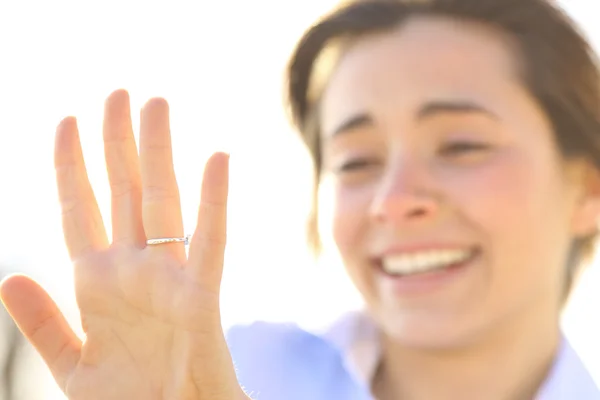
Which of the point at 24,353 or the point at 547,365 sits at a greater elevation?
the point at 547,365

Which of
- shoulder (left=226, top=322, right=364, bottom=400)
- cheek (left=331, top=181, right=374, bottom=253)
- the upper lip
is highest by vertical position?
cheek (left=331, top=181, right=374, bottom=253)

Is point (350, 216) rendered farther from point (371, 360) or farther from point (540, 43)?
point (540, 43)

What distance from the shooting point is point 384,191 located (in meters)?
1.08

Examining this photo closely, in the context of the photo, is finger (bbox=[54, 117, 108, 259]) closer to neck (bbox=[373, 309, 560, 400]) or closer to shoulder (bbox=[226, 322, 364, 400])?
shoulder (bbox=[226, 322, 364, 400])

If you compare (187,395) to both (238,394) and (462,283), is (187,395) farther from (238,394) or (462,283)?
(462,283)

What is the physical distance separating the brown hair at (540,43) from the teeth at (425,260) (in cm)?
25

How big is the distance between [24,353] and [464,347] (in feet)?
5.80

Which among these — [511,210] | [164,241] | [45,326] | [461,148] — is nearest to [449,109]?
[461,148]

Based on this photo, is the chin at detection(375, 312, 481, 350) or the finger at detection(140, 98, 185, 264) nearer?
the finger at detection(140, 98, 185, 264)

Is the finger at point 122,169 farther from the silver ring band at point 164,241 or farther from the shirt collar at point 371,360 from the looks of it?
the shirt collar at point 371,360

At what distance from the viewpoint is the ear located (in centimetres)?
122

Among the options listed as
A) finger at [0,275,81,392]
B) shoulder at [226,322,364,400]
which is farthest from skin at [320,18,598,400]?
finger at [0,275,81,392]

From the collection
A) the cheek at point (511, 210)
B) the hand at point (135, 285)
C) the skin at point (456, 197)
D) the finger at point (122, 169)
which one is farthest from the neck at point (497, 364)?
the finger at point (122, 169)

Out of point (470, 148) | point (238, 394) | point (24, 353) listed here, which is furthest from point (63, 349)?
point (24, 353)
